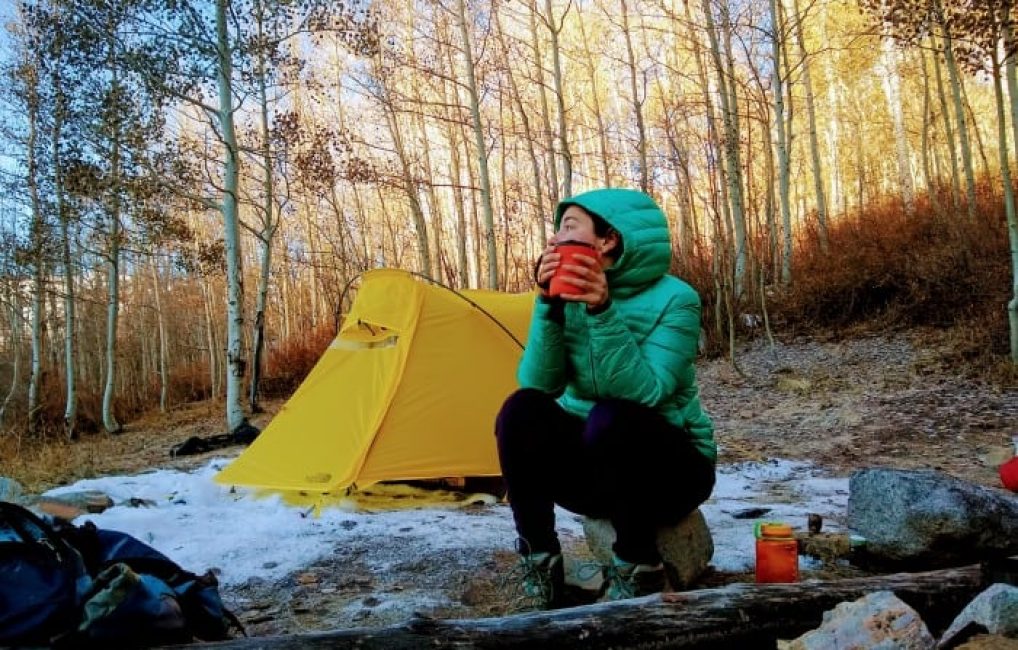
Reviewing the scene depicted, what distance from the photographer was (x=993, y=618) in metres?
1.29

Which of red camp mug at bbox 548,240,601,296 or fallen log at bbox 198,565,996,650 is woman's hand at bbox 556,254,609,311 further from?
fallen log at bbox 198,565,996,650

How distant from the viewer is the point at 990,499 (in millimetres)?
2156

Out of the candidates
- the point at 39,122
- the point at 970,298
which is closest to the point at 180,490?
the point at 970,298

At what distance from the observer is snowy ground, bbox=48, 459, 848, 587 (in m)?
2.64

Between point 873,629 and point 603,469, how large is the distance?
72 centimetres

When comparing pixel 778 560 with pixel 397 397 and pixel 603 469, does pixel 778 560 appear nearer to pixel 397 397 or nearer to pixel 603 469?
pixel 603 469

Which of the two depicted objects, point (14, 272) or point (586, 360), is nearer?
point (586, 360)

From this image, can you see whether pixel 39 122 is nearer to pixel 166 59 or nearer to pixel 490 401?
pixel 166 59

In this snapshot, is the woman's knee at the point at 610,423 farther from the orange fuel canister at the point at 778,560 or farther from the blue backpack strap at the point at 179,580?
the blue backpack strap at the point at 179,580

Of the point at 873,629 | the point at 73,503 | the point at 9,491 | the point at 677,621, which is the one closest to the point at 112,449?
the point at 9,491

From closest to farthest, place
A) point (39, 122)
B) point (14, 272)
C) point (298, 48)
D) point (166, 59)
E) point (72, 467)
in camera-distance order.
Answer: point (72, 467) < point (166, 59) < point (39, 122) < point (14, 272) < point (298, 48)

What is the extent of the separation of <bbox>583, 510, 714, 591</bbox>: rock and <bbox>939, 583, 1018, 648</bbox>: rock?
77cm

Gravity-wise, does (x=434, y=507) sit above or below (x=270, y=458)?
below

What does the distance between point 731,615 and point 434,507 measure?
212 centimetres
